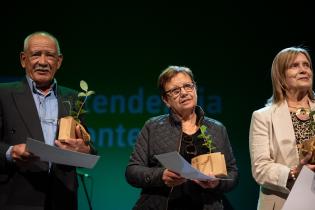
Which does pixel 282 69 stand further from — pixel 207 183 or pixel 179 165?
pixel 179 165

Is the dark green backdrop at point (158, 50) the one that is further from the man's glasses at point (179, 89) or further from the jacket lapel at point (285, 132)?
the jacket lapel at point (285, 132)

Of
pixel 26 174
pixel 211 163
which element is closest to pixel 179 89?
pixel 211 163

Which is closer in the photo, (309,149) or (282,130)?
(309,149)

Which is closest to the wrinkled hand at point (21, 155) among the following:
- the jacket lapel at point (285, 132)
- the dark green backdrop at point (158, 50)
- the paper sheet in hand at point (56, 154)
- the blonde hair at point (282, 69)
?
the paper sheet in hand at point (56, 154)

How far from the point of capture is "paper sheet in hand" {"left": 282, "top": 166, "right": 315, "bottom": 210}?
202cm

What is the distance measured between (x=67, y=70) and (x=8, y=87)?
2176 millimetres

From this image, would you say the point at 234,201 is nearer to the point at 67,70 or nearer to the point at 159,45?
the point at 159,45

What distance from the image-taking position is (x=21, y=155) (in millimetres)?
2129

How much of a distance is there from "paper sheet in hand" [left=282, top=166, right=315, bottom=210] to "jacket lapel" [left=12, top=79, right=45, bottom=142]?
1.19m

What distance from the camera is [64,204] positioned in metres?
2.38

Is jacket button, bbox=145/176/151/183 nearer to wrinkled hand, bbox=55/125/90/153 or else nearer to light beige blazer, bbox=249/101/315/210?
wrinkled hand, bbox=55/125/90/153

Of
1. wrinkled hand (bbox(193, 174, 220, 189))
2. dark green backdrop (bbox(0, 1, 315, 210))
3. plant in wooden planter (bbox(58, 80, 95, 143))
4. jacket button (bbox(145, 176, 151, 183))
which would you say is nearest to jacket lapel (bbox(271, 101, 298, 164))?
wrinkled hand (bbox(193, 174, 220, 189))

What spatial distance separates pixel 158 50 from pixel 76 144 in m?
2.53

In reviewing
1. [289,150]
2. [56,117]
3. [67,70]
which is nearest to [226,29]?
[67,70]
